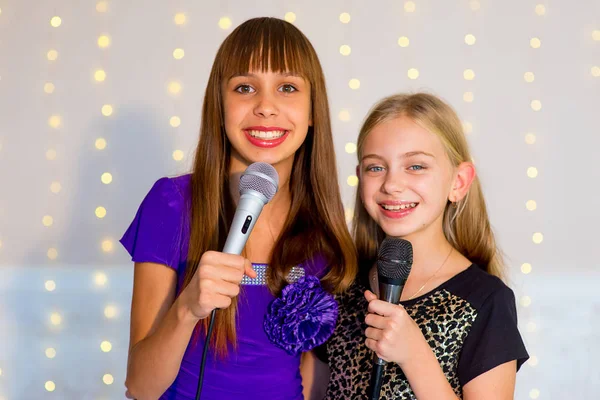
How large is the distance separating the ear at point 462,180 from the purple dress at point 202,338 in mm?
354

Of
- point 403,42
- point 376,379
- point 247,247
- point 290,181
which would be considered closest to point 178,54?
point 403,42

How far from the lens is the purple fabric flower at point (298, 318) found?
1.53 metres

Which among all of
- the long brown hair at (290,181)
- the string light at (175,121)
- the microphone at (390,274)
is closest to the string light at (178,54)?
the string light at (175,121)

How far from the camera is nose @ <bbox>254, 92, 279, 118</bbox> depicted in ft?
4.89

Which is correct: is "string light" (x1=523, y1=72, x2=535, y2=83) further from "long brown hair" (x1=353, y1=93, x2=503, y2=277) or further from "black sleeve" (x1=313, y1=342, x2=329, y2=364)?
"black sleeve" (x1=313, y1=342, x2=329, y2=364)

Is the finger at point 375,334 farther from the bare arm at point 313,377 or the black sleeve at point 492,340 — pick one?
the bare arm at point 313,377

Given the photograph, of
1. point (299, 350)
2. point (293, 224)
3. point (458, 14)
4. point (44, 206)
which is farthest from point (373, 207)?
point (44, 206)

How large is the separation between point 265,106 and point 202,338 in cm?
48

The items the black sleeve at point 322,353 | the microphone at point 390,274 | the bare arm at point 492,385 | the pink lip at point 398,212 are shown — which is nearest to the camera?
the microphone at point 390,274

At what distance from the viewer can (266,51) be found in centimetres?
154

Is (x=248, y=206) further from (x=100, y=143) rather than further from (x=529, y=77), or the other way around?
(x=529, y=77)

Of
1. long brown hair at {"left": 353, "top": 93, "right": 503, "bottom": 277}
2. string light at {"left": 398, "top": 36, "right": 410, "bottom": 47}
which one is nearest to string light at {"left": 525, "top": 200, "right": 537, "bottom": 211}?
string light at {"left": 398, "top": 36, "right": 410, "bottom": 47}

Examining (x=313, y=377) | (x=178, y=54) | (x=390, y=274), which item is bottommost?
(x=313, y=377)

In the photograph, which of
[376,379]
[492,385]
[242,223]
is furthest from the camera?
[492,385]
